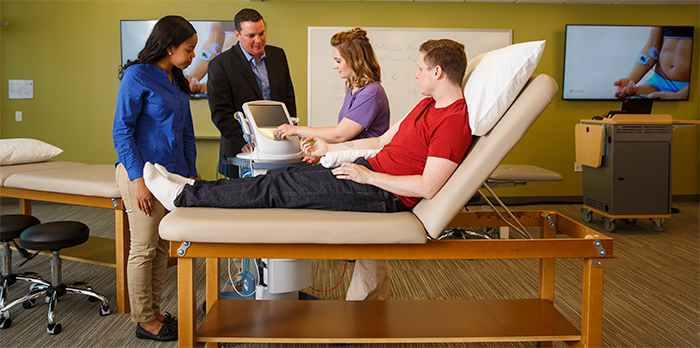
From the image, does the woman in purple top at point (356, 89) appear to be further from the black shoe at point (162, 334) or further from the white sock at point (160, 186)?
the black shoe at point (162, 334)

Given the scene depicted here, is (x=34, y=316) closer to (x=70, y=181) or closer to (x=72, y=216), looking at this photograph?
(x=70, y=181)

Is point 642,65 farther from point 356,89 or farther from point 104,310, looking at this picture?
point 104,310

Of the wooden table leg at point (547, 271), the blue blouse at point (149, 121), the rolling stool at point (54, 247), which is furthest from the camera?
the rolling stool at point (54, 247)

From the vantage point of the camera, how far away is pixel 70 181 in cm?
241

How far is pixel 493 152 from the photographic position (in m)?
1.63

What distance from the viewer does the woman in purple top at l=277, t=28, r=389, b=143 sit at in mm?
2164

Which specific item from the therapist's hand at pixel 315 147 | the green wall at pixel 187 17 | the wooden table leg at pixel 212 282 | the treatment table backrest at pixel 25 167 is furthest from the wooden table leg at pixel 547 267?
the green wall at pixel 187 17

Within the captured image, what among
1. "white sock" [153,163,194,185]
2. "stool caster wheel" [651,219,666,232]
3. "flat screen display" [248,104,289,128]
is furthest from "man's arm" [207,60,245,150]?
"stool caster wheel" [651,219,666,232]

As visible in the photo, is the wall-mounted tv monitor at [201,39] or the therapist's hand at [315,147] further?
the wall-mounted tv monitor at [201,39]

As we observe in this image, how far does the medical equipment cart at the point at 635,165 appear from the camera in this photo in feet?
13.2

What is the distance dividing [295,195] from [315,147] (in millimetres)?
412

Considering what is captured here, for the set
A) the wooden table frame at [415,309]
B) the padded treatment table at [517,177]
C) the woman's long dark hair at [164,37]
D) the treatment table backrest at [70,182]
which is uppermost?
the woman's long dark hair at [164,37]

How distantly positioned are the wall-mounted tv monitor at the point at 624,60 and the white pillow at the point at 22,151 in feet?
15.1

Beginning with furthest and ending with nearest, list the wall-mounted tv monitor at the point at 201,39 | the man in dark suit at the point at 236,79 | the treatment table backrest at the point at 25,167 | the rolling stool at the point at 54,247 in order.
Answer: the wall-mounted tv monitor at the point at 201,39 < the man in dark suit at the point at 236,79 < the treatment table backrest at the point at 25,167 < the rolling stool at the point at 54,247
